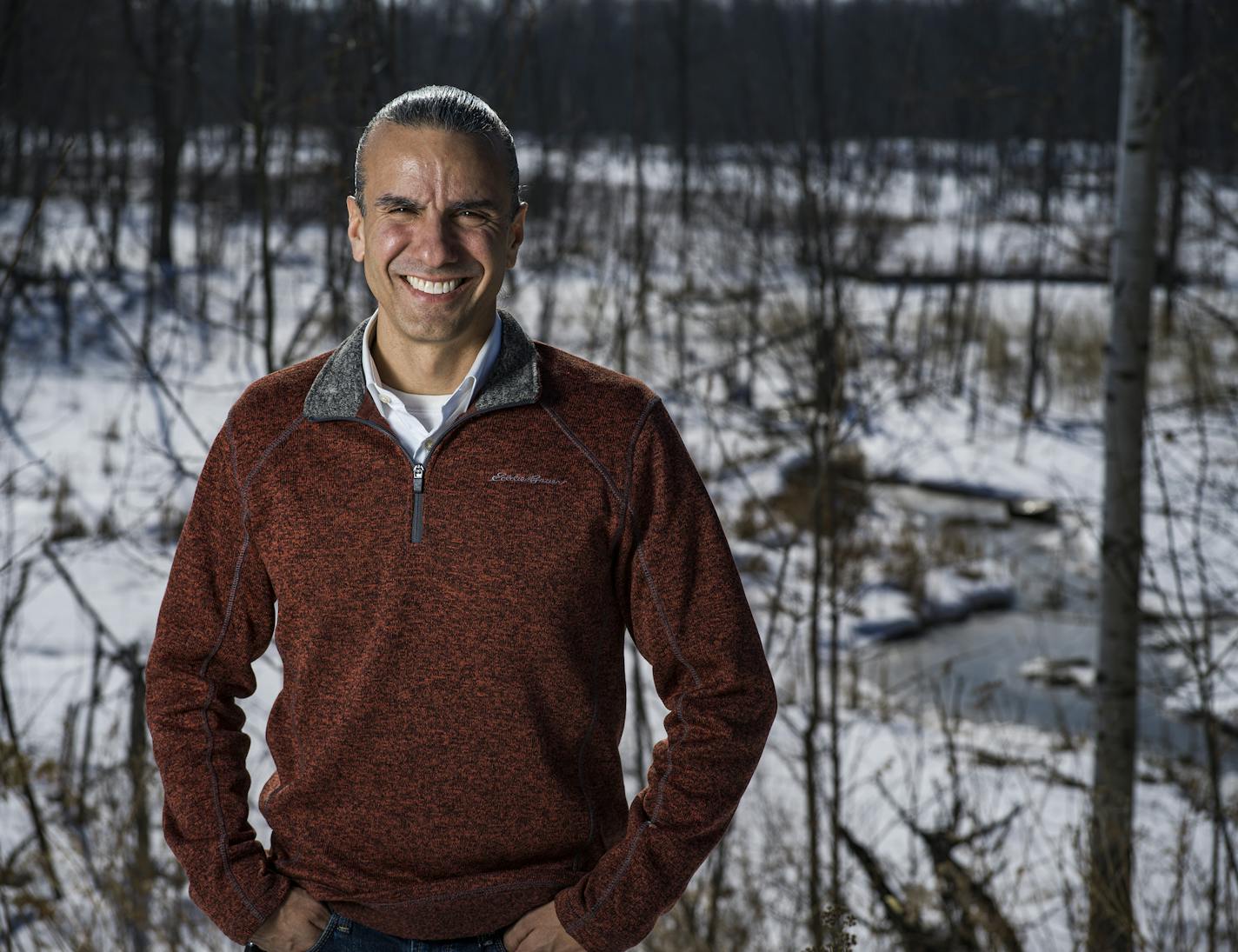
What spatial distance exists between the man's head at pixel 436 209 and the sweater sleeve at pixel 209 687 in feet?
1.03

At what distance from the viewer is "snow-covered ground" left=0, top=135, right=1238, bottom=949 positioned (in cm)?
526

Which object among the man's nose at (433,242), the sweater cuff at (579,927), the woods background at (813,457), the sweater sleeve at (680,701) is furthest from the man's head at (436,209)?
the sweater cuff at (579,927)

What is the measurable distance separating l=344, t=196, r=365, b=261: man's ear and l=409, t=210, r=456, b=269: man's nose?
4.6 inches

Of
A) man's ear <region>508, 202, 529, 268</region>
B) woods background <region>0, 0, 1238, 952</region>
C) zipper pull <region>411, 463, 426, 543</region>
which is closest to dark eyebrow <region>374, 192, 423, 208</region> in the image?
man's ear <region>508, 202, 529, 268</region>

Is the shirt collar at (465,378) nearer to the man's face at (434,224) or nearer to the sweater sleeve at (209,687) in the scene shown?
the man's face at (434,224)

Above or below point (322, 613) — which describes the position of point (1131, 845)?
below

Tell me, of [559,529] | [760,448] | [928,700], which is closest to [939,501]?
[760,448]

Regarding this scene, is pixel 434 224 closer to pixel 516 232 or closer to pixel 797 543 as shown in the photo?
pixel 516 232

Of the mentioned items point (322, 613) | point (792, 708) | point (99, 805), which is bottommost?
point (792, 708)

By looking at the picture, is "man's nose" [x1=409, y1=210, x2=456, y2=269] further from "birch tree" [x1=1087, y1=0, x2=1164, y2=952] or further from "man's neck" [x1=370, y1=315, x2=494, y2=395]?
"birch tree" [x1=1087, y1=0, x2=1164, y2=952]

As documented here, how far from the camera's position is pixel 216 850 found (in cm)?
168

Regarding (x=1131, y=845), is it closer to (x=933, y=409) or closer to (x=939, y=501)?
(x=939, y=501)

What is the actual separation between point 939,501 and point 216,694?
1252 cm

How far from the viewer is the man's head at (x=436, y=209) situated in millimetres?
1653
